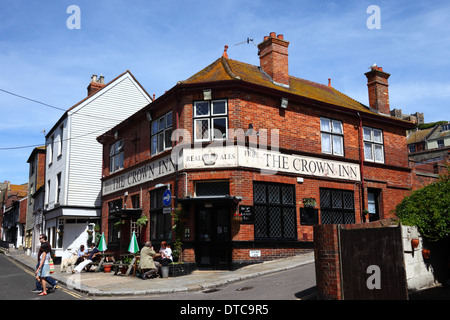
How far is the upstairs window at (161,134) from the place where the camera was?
62.4 feet

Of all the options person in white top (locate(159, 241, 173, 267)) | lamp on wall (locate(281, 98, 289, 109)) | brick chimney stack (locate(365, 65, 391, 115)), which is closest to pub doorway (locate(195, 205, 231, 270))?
person in white top (locate(159, 241, 173, 267))

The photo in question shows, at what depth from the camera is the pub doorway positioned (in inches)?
640

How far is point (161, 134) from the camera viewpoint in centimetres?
1969

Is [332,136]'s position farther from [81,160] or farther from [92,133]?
[81,160]

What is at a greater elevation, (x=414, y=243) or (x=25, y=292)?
(x=414, y=243)

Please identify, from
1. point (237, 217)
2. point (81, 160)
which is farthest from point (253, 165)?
point (81, 160)

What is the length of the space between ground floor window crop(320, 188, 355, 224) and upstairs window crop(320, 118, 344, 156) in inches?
76.5

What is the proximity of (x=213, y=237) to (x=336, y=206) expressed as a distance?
6.38m

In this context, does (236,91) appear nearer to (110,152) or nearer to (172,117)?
(172,117)

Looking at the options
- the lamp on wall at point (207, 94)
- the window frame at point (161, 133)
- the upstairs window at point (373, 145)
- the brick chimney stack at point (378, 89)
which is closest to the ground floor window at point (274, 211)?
the lamp on wall at point (207, 94)

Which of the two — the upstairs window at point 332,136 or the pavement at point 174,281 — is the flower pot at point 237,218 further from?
the upstairs window at point 332,136

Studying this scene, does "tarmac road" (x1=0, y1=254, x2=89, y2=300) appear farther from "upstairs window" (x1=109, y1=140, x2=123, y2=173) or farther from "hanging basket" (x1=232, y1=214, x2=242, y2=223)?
"upstairs window" (x1=109, y1=140, x2=123, y2=173)

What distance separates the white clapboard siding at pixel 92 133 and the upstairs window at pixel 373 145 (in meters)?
16.7

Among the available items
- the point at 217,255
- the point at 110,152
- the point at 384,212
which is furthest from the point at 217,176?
the point at 110,152
